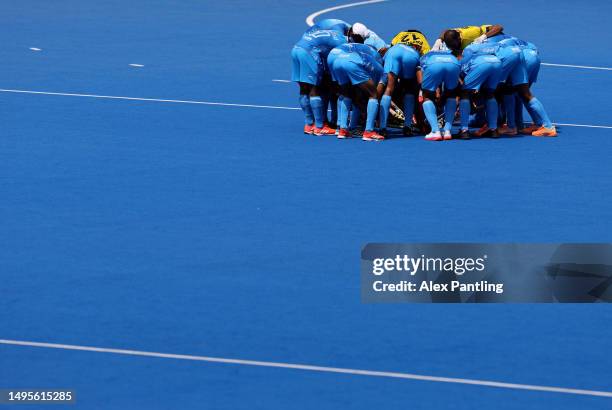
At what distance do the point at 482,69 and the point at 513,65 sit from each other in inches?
23.1

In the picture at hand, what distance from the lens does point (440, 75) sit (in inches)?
765

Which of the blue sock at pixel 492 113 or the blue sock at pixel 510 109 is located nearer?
the blue sock at pixel 492 113

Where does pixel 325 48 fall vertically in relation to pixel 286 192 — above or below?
above

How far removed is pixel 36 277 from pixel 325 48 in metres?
8.41

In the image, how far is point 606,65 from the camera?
2719cm

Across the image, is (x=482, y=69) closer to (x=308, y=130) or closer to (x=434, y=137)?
(x=434, y=137)

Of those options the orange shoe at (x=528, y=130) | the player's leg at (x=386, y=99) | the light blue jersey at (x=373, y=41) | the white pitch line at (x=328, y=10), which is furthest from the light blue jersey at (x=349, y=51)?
the white pitch line at (x=328, y=10)

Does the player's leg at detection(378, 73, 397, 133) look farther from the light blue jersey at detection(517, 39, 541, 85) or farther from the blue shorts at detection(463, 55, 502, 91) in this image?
the light blue jersey at detection(517, 39, 541, 85)

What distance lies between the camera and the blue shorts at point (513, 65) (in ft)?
64.8

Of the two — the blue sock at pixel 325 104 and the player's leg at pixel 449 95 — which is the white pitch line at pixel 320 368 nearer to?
the player's leg at pixel 449 95

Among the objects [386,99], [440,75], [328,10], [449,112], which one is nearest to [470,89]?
[449,112]

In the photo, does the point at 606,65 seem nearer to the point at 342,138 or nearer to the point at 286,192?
the point at 342,138

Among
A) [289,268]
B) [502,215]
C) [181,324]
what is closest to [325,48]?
[502,215]

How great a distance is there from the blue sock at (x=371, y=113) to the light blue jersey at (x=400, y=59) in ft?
1.45
